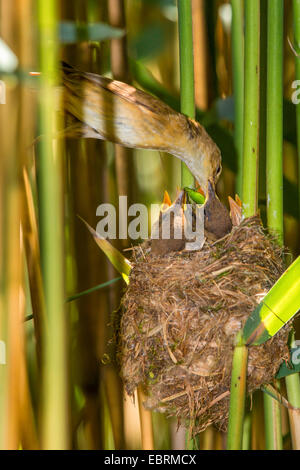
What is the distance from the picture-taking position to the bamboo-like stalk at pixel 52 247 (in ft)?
0.88

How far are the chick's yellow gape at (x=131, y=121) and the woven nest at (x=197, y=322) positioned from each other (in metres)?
0.14

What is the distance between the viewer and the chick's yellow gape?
1.93 feet

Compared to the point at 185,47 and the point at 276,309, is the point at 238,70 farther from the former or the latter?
the point at 276,309

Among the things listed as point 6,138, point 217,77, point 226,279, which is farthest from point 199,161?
point 217,77

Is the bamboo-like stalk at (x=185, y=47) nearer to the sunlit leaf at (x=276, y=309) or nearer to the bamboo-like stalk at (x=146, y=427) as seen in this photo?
the sunlit leaf at (x=276, y=309)

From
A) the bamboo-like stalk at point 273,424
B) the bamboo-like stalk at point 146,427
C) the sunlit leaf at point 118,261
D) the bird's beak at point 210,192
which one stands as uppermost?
the bird's beak at point 210,192

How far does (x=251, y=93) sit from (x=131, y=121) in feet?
0.52

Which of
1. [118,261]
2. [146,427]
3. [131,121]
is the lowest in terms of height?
[146,427]

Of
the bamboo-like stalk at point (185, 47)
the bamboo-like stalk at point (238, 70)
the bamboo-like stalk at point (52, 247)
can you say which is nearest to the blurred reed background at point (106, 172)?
the bamboo-like stalk at point (238, 70)

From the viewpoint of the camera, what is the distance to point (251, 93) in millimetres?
551

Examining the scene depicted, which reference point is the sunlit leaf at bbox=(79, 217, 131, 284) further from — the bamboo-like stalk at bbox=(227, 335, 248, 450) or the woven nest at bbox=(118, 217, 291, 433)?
the bamboo-like stalk at bbox=(227, 335, 248, 450)

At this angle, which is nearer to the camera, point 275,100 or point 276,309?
point 276,309

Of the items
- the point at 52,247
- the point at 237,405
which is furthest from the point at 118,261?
the point at 52,247

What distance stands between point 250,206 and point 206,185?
11 cm
